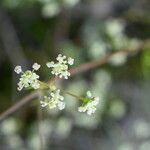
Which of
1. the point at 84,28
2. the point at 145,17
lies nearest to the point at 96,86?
the point at 84,28

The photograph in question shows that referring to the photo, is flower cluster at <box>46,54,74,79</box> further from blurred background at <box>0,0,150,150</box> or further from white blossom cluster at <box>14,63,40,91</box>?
blurred background at <box>0,0,150,150</box>

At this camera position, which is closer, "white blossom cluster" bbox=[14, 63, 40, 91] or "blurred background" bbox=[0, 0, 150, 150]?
"white blossom cluster" bbox=[14, 63, 40, 91]

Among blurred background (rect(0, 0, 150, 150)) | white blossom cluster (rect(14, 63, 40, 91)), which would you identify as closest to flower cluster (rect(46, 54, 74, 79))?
white blossom cluster (rect(14, 63, 40, 91))

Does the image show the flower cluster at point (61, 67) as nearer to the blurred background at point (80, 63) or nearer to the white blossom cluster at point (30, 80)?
the white blossom cluster at point (30, 80)

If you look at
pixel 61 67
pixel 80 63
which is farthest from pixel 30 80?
pixel 80 63

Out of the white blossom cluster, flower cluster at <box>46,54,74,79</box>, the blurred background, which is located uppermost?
the blurred background

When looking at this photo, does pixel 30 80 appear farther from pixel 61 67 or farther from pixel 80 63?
pixel 80 63

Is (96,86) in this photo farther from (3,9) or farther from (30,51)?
(3,9)

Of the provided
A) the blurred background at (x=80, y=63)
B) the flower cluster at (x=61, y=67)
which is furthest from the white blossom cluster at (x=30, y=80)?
the blurred background at (x=80, y=63)
